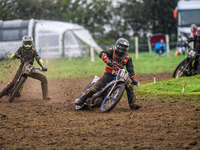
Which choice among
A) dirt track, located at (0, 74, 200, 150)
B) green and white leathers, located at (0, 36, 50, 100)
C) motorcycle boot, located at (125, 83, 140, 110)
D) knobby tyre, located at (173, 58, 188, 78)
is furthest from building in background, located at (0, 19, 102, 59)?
motorcycle boot, located at (125, 83, 140, 110)

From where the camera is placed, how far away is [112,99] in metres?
9.44

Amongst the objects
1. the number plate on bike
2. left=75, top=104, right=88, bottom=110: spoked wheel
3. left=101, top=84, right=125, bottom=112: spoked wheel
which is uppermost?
the number plate on bike

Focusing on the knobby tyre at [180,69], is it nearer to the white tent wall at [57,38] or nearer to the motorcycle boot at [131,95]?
the motorcycle boot at [131,95]

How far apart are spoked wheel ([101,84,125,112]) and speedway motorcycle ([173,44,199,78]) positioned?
6.27m

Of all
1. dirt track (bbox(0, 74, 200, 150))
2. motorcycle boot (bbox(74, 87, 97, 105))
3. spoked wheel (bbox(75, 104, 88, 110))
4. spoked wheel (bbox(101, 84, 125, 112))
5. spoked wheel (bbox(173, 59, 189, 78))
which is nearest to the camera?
dirt track (bbox(0, 74, 200, 150))

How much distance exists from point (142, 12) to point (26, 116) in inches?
1646

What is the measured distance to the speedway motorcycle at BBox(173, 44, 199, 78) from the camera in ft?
48.7

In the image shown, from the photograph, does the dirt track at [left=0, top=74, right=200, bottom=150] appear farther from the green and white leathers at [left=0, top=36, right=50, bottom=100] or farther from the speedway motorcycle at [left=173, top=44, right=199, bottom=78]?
the speedway motorcycle at [left=173, top=44, right=199, bottom=78]

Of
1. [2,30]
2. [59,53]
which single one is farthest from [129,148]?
[2,30]

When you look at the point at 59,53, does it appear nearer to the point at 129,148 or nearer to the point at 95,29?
the point at 95,29

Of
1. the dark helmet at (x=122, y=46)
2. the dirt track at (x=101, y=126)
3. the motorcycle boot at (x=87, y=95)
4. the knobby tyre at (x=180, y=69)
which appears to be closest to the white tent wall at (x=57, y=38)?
the knobby tyre at (x=180, y=69)

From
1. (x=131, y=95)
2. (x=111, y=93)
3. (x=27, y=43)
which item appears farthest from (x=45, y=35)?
(x=111, y=93)

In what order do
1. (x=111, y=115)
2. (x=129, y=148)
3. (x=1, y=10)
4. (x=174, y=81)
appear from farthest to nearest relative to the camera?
(x=1, y=10), (x=174, y=81), (x=111, y=115), (x=129, y=148)

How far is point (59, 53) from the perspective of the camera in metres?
32.0
